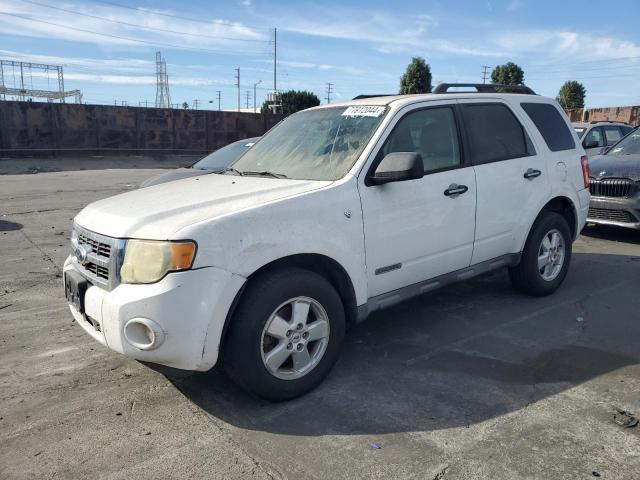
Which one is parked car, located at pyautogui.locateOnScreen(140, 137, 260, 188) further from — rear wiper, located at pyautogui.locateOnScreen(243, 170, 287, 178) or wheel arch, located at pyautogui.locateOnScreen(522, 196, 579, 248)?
wheel arch, located at pyautogui.locateOnScreen(522, 196, 579, 248)

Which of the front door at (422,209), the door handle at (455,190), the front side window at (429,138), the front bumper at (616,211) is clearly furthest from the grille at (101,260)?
the front bumper at (616,211)

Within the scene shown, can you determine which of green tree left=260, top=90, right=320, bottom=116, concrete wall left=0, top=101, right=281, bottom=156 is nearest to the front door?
concrete wall left=0, top=101, right=281, bottom=156

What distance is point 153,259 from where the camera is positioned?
9.71ft

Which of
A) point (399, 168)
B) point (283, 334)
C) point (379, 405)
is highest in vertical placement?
point (399, 168)

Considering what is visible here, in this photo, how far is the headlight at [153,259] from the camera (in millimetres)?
2924

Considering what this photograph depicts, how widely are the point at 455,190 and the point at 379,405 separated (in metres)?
1.79

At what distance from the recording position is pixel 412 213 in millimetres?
3943

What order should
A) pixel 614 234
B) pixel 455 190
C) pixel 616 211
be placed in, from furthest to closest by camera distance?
pixel 614 234 < pixel 616 211 < pixel 455 190

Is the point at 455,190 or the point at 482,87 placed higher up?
the point at 482,87

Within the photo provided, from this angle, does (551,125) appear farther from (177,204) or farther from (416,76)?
(416,76)

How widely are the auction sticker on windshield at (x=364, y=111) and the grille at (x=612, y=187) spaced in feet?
17.3

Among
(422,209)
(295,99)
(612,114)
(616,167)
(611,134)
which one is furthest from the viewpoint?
(295,99)

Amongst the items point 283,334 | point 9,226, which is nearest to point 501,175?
point 283,334

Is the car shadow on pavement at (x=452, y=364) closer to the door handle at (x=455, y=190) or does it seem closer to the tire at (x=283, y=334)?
the tire at (x=283, y=334)
